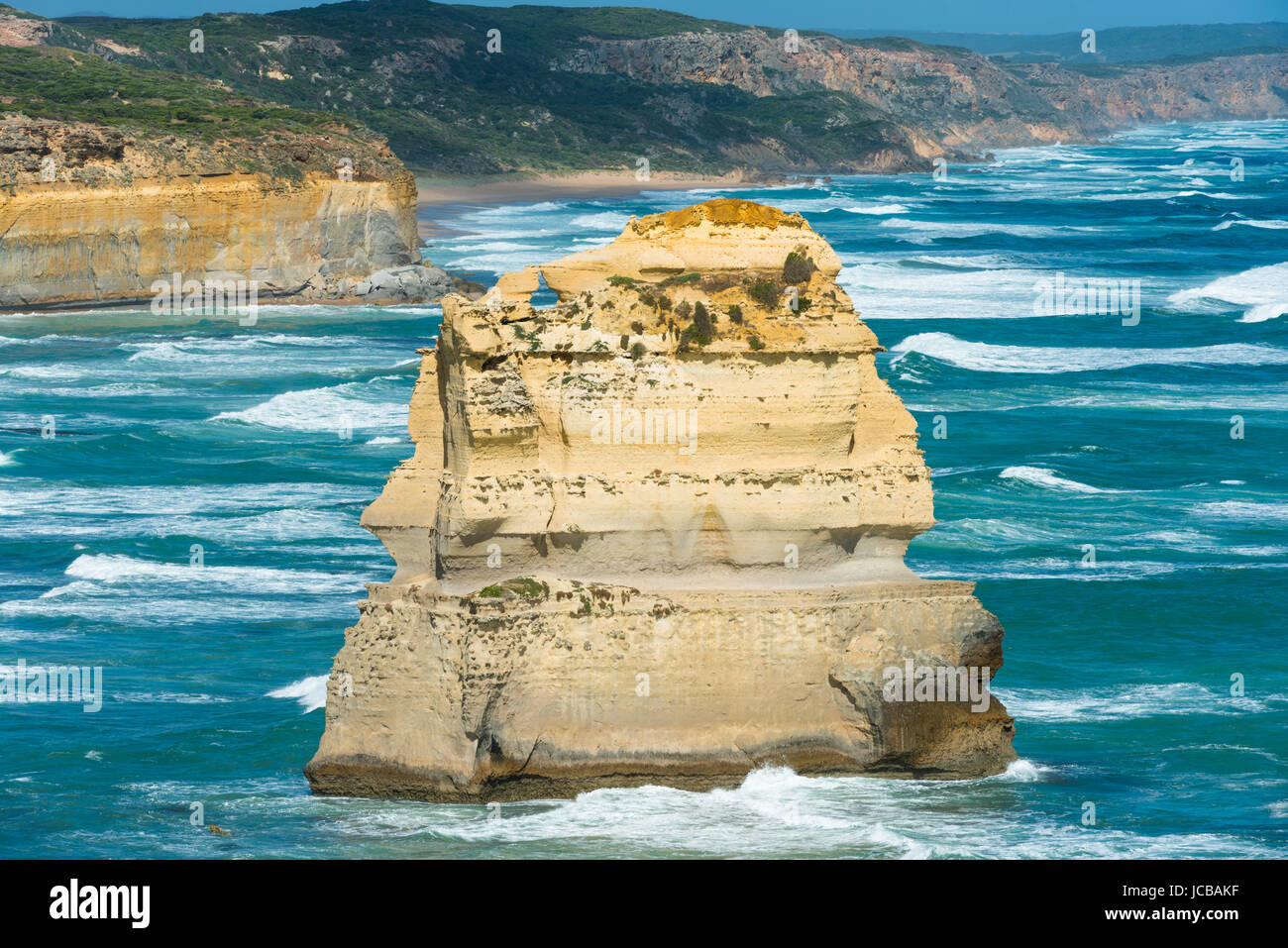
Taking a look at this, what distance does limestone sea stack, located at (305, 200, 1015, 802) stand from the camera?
→ 18141 millimetres

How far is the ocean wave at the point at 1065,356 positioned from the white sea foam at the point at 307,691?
35525 mm

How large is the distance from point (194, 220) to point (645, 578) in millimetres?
58853

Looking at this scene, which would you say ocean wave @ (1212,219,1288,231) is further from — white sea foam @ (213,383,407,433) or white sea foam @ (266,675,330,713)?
white sea foam @ (266,675,330,713)

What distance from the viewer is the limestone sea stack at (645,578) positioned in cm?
1814

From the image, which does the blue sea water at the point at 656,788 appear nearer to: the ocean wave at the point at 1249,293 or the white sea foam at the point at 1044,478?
the white sea foam at the point at 1044,478

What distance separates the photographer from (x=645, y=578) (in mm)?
18641

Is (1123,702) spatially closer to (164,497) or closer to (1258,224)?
(164,497)

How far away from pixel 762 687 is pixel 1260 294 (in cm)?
6432

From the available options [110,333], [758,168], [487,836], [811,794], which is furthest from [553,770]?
[758,168]

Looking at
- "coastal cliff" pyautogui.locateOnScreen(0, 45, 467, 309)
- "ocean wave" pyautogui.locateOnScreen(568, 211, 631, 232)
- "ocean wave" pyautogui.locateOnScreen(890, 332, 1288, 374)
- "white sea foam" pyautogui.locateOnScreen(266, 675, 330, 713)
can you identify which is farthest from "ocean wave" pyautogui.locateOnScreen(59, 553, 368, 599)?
"ocean wave" pyautogui.locateOnScreen(568, 211, 631, 232)

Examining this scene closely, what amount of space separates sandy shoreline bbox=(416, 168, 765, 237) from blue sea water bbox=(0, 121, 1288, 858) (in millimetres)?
58650

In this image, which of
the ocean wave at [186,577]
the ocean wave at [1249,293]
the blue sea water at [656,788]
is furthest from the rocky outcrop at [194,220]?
the ocean wave at [186,577]
